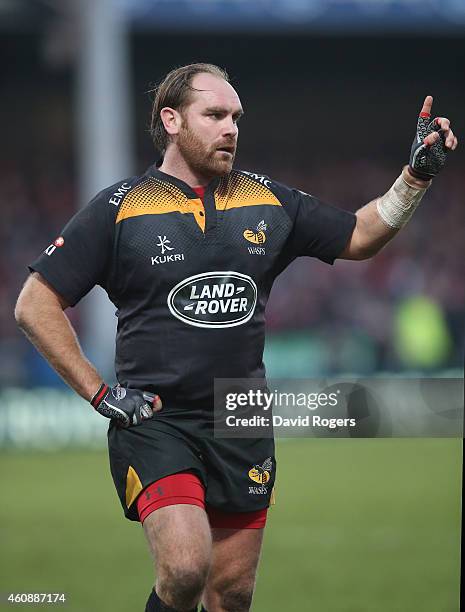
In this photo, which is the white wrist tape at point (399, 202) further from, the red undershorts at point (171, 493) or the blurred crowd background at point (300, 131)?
the blurred crowd background at point (300, 131)

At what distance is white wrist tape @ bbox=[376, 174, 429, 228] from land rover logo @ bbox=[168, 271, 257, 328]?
2.09 ft

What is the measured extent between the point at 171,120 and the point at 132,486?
1394 millimetres

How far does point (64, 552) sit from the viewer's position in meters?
8.55

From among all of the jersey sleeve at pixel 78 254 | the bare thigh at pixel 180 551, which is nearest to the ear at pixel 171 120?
the jersey sleeve at pixel 78 254

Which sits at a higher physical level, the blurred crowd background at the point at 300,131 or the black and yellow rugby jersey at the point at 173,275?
the blurred crowd background at the point at 300,131

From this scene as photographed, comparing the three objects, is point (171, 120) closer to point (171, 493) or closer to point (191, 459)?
point (191, 459)

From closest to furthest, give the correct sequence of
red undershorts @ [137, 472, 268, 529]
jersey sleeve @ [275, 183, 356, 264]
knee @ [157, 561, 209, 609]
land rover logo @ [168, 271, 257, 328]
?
1. knee @ [157, 561, 209, 609]
2. red undershorts @ [137, 472, 268, 529]
3. land rover logo @ [168, 271, 257, 328]
4. jersey sleeve @ [275, 183, 356, 264]

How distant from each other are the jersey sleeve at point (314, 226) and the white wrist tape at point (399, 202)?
0.14m

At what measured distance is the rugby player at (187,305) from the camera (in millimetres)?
4418

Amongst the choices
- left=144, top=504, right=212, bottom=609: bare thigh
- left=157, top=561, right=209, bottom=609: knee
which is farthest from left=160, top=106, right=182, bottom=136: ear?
left=157, top=561, right=209, bottom=609: knee

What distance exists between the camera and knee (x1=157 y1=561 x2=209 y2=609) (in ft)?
13.4

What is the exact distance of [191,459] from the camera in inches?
173

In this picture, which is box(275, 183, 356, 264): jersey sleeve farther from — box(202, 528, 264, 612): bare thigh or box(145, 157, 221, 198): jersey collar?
box(202, 528, 264, 612): bare thigh

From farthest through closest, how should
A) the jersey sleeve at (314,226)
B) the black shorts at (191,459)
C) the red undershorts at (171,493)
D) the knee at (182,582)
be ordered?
the jersey sleeve at (314,226)
the black shorts at (191,459)
the red undershorts at (171,493)
the knee at (182,582)
